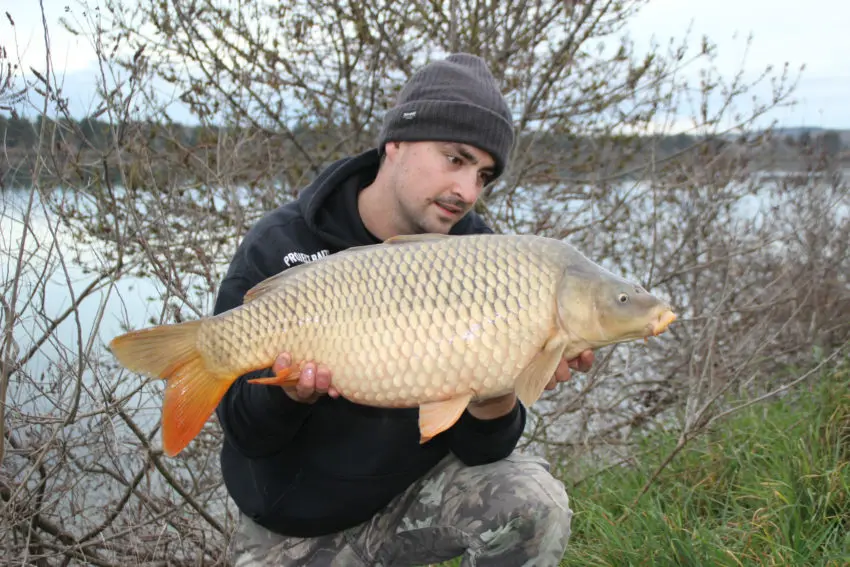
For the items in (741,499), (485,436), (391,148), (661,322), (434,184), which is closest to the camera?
(661,322)

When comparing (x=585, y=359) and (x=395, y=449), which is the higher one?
(x=585, y=359)

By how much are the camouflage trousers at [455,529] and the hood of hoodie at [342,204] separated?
55cm

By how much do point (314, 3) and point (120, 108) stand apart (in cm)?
161

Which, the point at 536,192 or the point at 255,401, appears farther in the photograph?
the point at 536,192

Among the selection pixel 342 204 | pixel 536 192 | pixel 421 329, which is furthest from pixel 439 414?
pixel 536 192

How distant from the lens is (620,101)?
12.4ft

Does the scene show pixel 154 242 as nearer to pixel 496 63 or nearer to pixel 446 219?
pixel 496 63

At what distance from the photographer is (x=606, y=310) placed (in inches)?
52.6

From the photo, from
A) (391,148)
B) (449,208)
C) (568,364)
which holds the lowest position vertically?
(568,364)

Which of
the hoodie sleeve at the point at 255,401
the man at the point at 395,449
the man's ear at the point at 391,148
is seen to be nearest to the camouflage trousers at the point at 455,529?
the man at the point at 395,449

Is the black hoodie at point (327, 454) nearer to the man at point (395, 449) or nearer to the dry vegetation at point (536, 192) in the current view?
the man at point (395, 449)

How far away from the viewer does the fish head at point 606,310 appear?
4.38 feet

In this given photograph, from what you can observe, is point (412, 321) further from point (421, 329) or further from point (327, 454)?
point (327, 454)

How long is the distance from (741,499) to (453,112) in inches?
51.6
